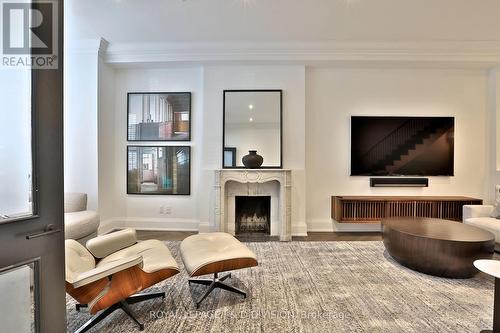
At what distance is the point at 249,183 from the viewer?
13.5ft

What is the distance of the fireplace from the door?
10.3 feet

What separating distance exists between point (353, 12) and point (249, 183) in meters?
2.74

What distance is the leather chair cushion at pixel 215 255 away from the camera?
195 cm

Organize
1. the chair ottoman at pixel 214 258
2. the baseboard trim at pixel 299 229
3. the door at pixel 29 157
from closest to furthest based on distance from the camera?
the door at pixel 29 157 → the chair ottoman at pixel 214 258 → the baseboard trim at pixel 299 229

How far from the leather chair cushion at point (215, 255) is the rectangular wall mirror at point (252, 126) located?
1.93 metres

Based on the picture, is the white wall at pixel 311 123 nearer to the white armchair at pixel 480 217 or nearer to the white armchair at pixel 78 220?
the white armchair at pixel 78 220

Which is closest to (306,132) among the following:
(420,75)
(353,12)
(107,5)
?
(353,12)

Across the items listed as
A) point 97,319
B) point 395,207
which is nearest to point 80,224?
point 97,319

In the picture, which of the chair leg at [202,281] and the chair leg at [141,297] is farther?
the chair leg at [202,281]

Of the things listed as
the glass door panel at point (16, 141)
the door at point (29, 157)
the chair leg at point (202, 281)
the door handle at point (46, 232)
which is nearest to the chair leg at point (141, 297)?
the chair leg at point (202, 281)

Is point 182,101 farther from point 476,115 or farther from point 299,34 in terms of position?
point 476,115

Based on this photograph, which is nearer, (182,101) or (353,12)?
(353,12)

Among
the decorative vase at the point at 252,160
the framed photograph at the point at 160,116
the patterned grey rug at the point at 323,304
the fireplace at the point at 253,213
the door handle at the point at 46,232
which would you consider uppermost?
the framed photograph at the point at 160,116

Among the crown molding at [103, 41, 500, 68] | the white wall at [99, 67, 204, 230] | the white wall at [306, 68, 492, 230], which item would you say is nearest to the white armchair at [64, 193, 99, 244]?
the white wall at [99, 67, 204, 230]
